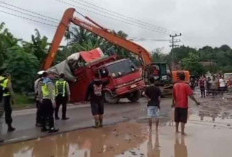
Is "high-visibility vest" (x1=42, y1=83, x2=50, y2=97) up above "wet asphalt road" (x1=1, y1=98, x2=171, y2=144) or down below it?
above

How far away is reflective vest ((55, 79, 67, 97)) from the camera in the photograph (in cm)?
1527

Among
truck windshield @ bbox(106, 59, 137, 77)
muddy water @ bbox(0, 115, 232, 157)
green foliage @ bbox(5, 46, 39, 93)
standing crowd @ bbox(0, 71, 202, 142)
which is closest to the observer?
muddy water @ bbox(0, 115, 232, 157)

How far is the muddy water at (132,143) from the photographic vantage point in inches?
376

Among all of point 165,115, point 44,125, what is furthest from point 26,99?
point 44,125

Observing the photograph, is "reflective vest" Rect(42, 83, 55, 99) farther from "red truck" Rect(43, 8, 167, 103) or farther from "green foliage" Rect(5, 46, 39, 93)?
"green foliage" Rect(5, 46, 39, 93)

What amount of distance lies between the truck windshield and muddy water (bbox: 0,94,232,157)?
9.75m

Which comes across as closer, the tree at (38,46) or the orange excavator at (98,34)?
the orange excavator at (98,34)

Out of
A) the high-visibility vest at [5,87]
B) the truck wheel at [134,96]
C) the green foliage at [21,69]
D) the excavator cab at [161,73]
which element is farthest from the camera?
the excavator cab at [161,73]

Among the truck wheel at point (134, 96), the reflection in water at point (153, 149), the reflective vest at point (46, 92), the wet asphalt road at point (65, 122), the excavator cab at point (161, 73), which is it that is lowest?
the reflection in water at point (153, 149)

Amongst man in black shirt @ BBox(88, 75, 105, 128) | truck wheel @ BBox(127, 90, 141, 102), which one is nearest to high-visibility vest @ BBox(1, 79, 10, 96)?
man in black shirt @ BBox(88, 75, 105, 128)

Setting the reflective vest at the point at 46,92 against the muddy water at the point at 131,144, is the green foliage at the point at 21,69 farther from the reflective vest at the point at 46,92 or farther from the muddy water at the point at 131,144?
the reflective vest at the point at 46,92

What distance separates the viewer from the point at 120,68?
928 inches

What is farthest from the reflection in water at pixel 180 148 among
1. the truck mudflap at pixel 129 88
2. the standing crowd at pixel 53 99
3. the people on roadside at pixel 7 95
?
the truck mudflap at pixel 129 88

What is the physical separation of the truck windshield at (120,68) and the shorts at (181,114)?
11.4 meters
